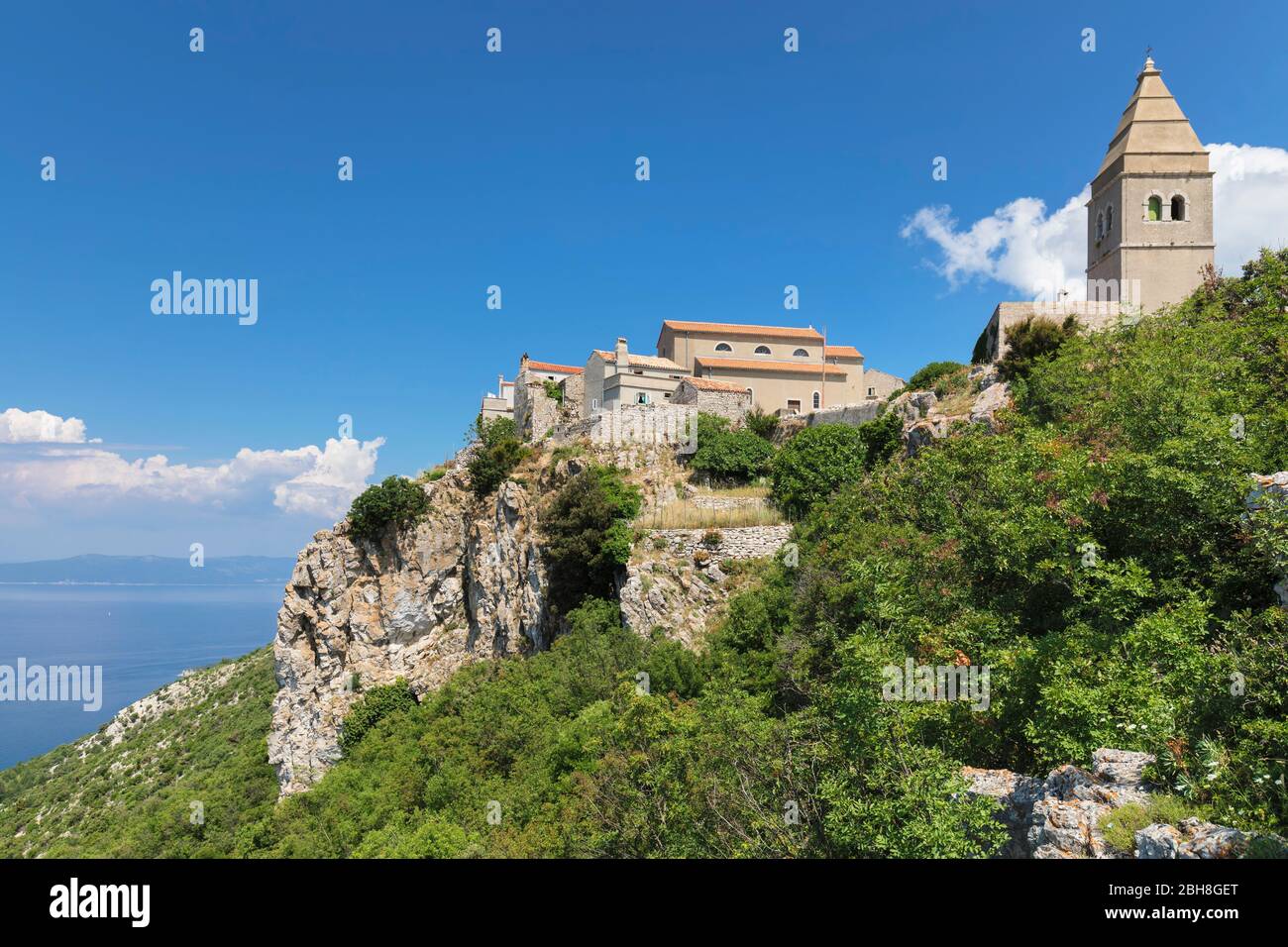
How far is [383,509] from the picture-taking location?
30547 millimetres

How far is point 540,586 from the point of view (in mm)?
24578

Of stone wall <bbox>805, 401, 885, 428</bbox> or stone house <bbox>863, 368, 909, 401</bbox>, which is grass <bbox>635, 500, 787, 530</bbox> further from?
stone house <bbox>863, 368, 909, 401</bbox>

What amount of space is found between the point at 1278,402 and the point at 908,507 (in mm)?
6618

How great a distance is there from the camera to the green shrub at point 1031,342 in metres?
21.0

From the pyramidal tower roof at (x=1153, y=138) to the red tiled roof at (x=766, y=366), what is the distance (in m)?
15.1

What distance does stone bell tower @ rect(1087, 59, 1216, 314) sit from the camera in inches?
947

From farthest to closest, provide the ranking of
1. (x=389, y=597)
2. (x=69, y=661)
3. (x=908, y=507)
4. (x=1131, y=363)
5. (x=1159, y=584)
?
1. (x=69, y=661)
2. (x=389, y=597)
3. (x=908, y=507)
4. (x=1131, y=363)
5. (x=1159, y=584)

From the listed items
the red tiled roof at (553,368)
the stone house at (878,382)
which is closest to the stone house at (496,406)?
the red tiled roof at (553,368)

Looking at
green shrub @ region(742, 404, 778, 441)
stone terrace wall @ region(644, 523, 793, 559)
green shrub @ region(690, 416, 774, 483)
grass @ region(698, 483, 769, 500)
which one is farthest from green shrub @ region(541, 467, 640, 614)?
green shrub @ region(742, 404, 778, 441)

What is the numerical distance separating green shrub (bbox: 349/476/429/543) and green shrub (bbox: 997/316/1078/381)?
25.5m

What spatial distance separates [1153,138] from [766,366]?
737 inches

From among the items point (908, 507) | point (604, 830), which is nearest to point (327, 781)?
point (604, 830)

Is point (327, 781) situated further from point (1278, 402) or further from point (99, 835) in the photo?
point (1278, 402)

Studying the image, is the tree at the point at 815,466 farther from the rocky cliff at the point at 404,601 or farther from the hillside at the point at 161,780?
the hillside at the point at 161,780
